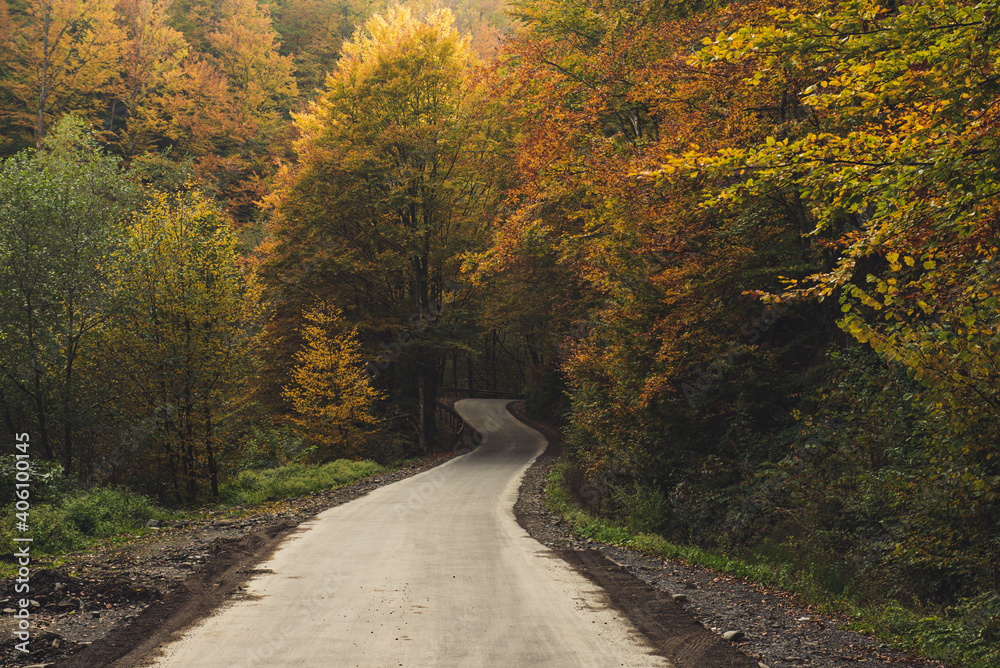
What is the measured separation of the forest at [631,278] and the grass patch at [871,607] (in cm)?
4

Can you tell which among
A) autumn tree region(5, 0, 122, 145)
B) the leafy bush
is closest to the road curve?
the leafy bush

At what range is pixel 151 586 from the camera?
266 inches

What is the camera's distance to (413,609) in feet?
20.0

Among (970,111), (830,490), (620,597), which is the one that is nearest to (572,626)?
(620,597)

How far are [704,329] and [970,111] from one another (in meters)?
6.06

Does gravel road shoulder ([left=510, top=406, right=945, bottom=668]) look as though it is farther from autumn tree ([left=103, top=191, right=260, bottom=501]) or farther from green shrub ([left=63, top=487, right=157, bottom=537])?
autumn tree ([left=103, top=191, right=260, bottom=501])

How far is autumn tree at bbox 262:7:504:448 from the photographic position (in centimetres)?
2544

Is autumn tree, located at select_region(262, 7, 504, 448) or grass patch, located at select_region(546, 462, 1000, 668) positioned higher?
autumn tree, located at select_region(262, 7, 504, 448)

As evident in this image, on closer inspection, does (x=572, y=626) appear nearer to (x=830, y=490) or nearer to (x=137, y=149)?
(x=830, y=490)

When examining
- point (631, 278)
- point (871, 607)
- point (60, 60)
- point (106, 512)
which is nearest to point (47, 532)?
point (106, 512)

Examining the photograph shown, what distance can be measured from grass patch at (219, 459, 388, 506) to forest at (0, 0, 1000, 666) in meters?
0.77

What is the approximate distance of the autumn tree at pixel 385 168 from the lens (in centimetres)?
2544

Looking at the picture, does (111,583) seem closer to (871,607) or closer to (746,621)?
(746,621)

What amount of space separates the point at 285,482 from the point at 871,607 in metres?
14.1
